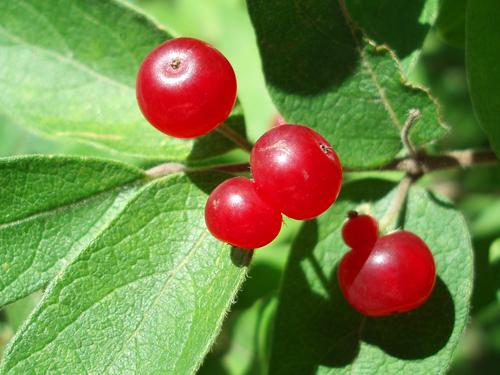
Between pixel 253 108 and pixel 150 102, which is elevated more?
pixel 150 102

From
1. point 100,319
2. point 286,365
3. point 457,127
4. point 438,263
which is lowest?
point 457,127

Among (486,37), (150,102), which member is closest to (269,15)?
(150,102)

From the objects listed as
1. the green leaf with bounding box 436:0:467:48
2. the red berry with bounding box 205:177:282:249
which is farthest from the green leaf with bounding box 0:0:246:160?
the green leaf with bounding box 436:0:467:48

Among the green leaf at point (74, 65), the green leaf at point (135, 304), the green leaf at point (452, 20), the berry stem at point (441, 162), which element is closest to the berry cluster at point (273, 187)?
the green leaf at point (135, 304)

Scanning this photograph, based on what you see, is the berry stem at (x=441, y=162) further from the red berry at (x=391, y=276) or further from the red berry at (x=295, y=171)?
the red berry at (x=295, y=171)

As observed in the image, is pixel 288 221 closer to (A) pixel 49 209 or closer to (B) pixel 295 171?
(A) pixel 49 209

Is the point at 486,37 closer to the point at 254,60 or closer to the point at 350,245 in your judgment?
the point at 350,245
